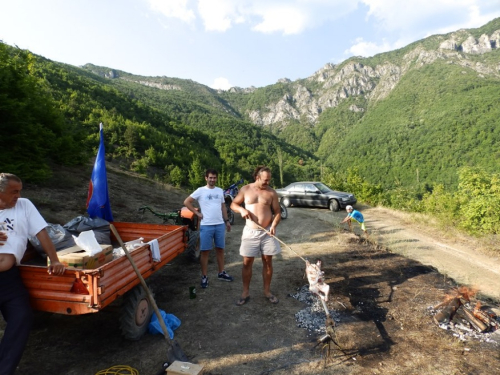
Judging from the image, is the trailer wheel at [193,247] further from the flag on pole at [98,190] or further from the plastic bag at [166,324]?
the plastic bag at [166,324]

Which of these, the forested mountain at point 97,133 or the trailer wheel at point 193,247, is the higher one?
the forested mountain at point 97,133

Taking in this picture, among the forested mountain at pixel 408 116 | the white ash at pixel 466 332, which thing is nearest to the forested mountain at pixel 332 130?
the forested mountain at pixel 408 116

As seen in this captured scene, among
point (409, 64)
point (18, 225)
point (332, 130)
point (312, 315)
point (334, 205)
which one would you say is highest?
point (409, 64)

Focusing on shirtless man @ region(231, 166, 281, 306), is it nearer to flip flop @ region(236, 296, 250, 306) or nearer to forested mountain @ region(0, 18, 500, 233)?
flip flop @ region(236, 296, 250, 306)

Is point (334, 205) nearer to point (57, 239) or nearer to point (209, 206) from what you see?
point (209, 206)

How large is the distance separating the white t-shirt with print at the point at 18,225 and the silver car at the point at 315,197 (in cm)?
1230

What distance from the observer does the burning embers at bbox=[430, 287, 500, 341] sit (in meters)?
3.56

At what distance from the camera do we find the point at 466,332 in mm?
3553

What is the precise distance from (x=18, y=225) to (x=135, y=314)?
1.58m

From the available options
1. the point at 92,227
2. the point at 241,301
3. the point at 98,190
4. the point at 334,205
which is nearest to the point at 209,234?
the point at 241,301

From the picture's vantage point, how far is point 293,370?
9.57 ft

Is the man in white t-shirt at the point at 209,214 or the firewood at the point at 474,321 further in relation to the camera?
the man in white t-shirt at the point at 209,214

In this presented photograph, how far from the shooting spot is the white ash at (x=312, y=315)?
12.2 ft

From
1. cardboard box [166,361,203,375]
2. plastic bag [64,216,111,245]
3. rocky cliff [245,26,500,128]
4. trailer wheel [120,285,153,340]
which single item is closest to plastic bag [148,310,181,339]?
trailer wheel [120,285,153,340]
